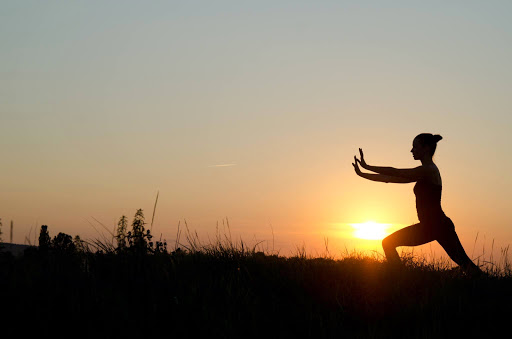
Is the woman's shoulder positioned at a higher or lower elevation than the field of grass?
higher

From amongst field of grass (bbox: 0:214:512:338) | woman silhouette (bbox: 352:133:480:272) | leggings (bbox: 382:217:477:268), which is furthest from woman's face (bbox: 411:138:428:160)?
field of grass (bbox: 0:214:512:338)

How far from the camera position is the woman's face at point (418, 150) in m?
9.76

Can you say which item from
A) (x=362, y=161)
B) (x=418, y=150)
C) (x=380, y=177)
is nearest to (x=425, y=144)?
(x=418, y=150)

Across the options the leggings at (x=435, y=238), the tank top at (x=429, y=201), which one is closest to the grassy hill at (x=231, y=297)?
the leggings at (x=435, y=238)

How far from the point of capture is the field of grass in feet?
20.6

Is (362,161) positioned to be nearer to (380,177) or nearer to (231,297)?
(380,177)

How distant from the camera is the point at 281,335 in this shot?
635 centimetres

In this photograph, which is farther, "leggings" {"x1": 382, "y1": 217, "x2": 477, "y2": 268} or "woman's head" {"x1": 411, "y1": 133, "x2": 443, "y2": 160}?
"woman's head" {"x1": 411, "y1": 133, "x2": 443, "y2": 160}

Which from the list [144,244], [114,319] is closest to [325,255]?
[144,244]

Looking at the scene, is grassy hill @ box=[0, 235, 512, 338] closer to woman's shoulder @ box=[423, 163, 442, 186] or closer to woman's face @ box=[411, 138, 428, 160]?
woman's shoulder @ box=[423, 163, 442, 186]

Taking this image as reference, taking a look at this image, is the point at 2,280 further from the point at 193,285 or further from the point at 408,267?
the point at 408,267

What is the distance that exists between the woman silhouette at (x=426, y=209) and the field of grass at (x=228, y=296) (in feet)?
1.70

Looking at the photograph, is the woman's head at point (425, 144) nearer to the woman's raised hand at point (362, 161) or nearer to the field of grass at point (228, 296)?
the woman's raised hand at point (362, 161)

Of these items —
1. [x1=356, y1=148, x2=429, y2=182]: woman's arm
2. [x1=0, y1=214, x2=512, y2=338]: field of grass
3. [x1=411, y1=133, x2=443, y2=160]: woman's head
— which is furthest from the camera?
[x1=411, y1=133, x2=443, y2=160]: woman's head
